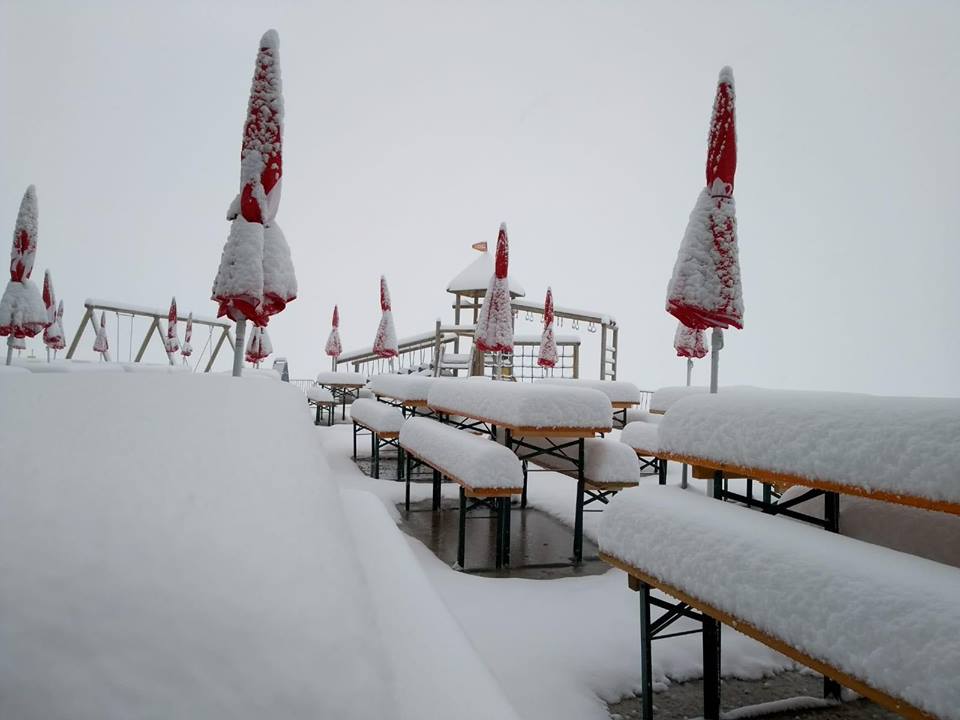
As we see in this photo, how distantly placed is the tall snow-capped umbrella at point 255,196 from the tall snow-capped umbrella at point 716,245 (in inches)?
144

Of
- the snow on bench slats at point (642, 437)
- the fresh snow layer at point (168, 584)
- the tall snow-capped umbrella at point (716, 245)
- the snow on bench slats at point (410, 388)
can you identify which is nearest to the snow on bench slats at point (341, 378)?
the snow on bench slats at point (410, 388)

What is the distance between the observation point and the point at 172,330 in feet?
68.6

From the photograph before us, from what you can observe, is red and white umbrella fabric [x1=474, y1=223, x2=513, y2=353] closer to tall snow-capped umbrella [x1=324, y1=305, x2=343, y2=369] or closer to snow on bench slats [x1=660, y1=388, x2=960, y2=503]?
snow on bench slats [x1=660, y1=388, x2=960, y2=503]

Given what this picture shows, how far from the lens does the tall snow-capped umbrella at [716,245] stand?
167 inches

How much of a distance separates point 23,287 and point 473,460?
9.36m

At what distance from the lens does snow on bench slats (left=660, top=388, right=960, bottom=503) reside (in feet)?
6.03

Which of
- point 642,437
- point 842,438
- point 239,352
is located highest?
point 239,352

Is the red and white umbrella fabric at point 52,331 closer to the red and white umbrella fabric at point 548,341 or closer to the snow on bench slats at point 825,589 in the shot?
the red and white umbrella fabric at point 548,341

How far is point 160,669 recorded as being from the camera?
770mm

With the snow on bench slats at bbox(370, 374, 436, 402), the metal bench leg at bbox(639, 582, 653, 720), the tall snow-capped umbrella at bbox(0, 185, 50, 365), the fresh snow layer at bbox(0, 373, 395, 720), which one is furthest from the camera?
the snow on bench slats at bbox(370, 374, 436, 402)

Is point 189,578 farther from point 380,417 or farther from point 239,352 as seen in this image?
point 380,417

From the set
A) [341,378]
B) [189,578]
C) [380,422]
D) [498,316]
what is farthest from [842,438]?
[341,378]

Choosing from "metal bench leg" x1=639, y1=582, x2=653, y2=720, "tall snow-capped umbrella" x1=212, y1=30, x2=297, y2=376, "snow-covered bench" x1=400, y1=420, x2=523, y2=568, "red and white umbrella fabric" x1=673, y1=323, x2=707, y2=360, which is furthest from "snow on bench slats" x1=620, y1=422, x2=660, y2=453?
"tall snow-capped umbrella" x1=212, y1=30, x2=297, y2=376

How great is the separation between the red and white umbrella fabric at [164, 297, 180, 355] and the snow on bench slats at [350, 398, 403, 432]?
12.3 meters
